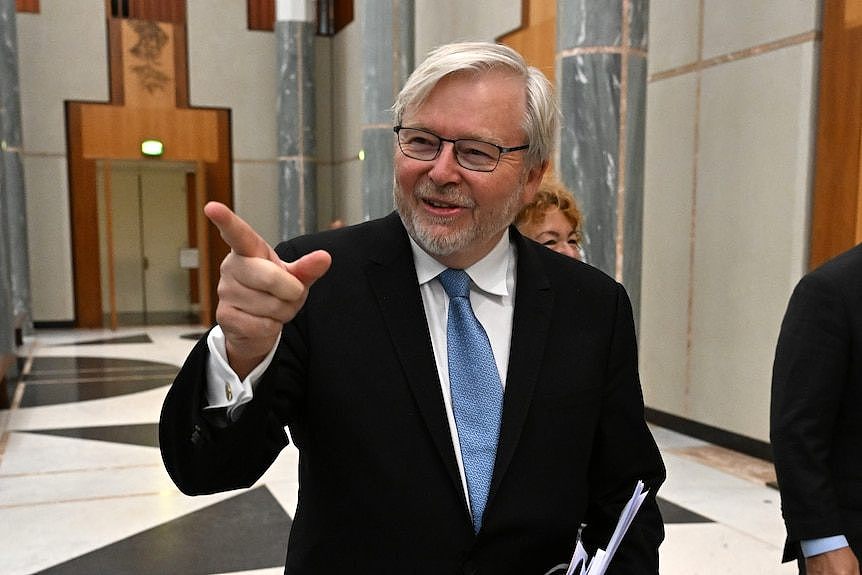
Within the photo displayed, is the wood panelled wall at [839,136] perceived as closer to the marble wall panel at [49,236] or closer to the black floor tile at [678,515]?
the black floor tile at [678,515]

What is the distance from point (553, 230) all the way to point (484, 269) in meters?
1.17

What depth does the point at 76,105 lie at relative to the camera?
38.9ft

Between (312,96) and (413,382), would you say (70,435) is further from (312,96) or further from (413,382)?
(312,96)

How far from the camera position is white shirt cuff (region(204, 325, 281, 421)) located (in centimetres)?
116

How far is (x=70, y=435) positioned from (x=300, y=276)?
16.5 ft

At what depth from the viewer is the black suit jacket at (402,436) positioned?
134 centimetres

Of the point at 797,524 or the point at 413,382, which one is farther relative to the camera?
the point at 797,524

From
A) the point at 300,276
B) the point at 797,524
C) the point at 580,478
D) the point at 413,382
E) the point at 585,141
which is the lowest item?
the point at 797,524

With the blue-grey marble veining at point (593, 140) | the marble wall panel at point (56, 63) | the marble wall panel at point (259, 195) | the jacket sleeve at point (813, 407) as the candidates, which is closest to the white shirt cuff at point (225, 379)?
the jacket sleeve at point (813, 407)

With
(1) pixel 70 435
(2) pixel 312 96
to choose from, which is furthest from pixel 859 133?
(2) pixel 312 96

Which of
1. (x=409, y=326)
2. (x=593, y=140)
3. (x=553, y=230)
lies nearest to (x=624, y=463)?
(x=409, y=326)

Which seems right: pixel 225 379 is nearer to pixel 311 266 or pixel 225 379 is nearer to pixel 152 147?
pixel 311 266

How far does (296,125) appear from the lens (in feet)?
40.5

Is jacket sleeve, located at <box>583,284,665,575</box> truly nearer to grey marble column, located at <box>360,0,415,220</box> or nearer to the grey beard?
the grey beard
